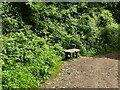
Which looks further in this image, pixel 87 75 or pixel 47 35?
pixel 47 35

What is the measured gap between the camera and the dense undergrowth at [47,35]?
8450 mm

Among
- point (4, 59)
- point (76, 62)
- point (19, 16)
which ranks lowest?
point (76, 62)

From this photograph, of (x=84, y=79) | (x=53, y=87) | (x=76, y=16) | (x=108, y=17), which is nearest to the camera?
(x=53, y=87)

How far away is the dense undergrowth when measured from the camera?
8450mm

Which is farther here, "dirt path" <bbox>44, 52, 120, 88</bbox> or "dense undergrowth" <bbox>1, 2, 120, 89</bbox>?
"dense undergrowth" <bbox>1, 2, 120, 89</bbox>

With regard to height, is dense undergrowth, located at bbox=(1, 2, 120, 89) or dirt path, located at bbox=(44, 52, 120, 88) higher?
dense undergrowth, located at bbox=(1, 2, 120, 89)

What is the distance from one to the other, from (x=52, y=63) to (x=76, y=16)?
4687mm

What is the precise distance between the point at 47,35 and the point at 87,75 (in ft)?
12.3

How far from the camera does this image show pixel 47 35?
39.7 ft

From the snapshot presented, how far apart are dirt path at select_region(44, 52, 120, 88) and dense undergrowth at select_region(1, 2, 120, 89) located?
47cm

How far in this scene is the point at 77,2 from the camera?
13930 millimetres

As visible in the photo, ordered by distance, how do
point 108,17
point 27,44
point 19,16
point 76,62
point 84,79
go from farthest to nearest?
point 108,17 < point 19,16 < point 76,62 < point 27,44 < point 84,79

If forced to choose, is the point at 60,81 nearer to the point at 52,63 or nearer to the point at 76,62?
the point at 52,63

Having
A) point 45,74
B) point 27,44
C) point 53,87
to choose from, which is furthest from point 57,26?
point 53,87
